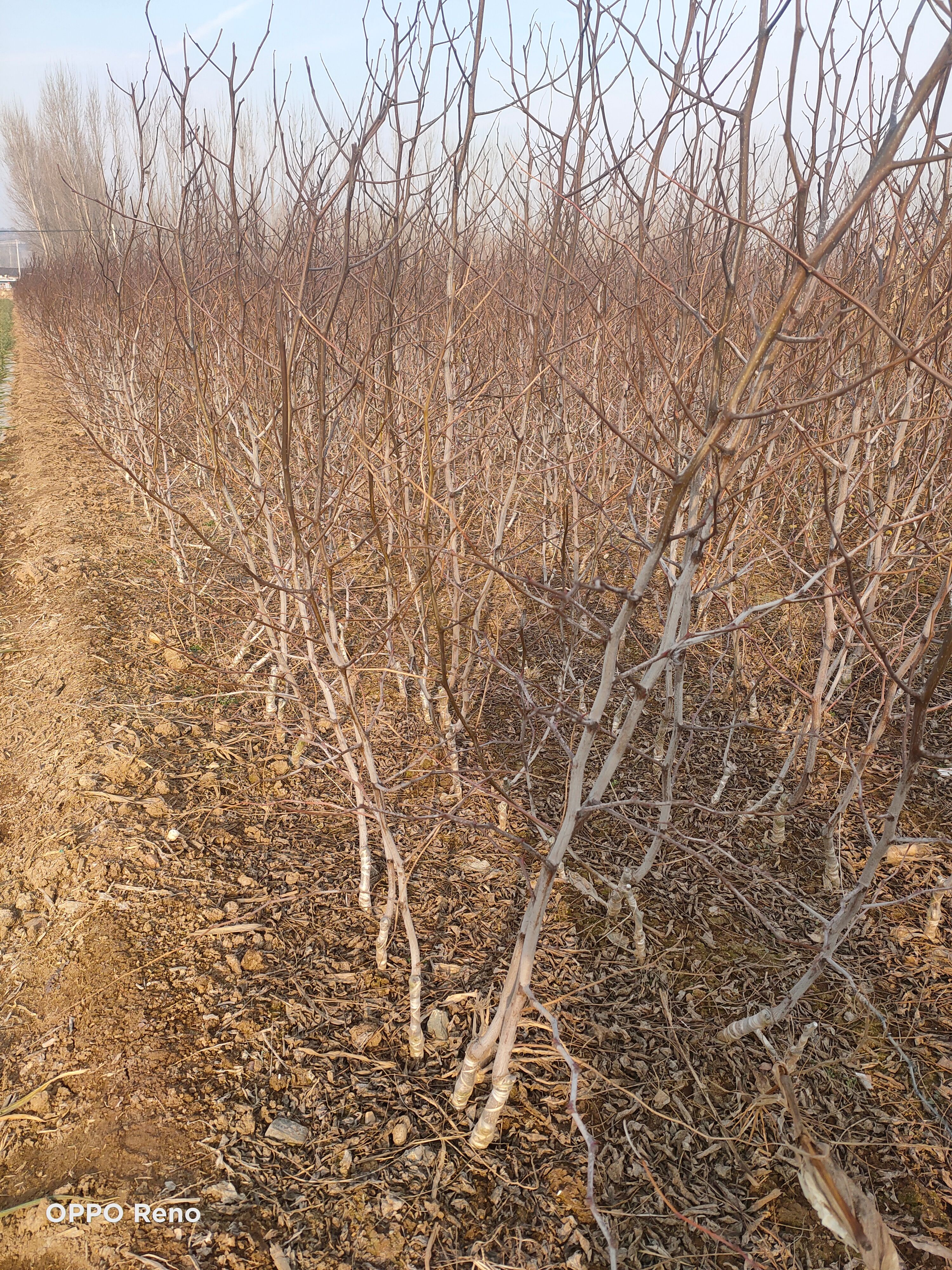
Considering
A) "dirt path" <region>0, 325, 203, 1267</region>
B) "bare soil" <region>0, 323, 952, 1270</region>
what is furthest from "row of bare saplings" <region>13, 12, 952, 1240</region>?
"dirt path" <region>0, 325, 203, 1267</region>

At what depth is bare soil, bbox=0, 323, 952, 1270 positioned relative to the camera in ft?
5.24

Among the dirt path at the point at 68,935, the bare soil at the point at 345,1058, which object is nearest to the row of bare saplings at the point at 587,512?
the bare soil at the point at 345,1058

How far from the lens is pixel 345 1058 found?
194 centimetres

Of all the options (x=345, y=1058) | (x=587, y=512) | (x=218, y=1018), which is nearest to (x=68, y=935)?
(x=218, y=1018)

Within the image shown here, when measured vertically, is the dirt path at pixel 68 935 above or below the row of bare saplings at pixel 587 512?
below

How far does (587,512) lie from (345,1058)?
122 inches

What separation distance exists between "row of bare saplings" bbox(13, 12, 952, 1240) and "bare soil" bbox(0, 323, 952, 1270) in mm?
118

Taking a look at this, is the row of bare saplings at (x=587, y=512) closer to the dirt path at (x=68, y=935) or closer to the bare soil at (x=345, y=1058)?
the bare soil at (x=345, y=1058)

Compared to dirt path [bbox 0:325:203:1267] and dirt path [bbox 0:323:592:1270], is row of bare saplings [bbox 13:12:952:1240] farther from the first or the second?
dirt path [bbox 0:325:203:1267]

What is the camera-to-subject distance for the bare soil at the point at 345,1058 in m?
1.60

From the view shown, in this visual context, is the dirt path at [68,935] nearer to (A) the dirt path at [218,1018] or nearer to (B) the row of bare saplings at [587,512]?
(A) the dirt path at [218,1018]

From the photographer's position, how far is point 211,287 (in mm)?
4410

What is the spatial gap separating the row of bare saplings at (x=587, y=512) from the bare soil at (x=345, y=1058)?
12cm

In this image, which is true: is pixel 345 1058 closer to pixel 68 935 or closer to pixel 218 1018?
pixel 218 1018
